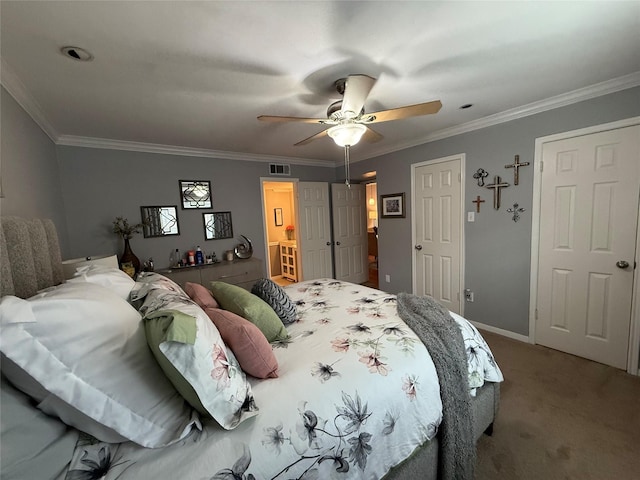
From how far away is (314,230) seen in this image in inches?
183

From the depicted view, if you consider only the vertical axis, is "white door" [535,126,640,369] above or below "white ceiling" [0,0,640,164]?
below

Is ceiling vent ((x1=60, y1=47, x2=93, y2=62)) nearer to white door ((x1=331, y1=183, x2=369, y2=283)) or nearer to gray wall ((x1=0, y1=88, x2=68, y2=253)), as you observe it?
gray wall ((x1=0, y1=88, x2=68, y2=253))

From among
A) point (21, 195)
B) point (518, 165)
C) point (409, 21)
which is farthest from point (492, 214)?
point (21, 195)

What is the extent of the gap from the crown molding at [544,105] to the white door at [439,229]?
31cm

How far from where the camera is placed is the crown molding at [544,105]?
2.07 metres

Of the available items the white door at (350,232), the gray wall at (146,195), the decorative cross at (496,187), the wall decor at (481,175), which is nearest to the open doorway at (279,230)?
the white door at (350,232)

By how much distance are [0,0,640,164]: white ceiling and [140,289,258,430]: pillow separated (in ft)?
4.52

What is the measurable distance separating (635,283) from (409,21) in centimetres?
271

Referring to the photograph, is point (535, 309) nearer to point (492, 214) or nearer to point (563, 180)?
point (492, 214)

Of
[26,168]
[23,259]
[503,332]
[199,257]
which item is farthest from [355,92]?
[503,332]

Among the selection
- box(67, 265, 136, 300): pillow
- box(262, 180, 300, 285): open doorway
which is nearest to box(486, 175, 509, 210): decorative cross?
box(67, 265, 136, 300): pillow

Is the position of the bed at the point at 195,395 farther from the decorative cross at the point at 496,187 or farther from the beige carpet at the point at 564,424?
the decorative cross at the point at 496,187

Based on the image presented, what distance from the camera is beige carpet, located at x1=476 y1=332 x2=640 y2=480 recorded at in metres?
1.46

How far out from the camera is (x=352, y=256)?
5117 millimetres
